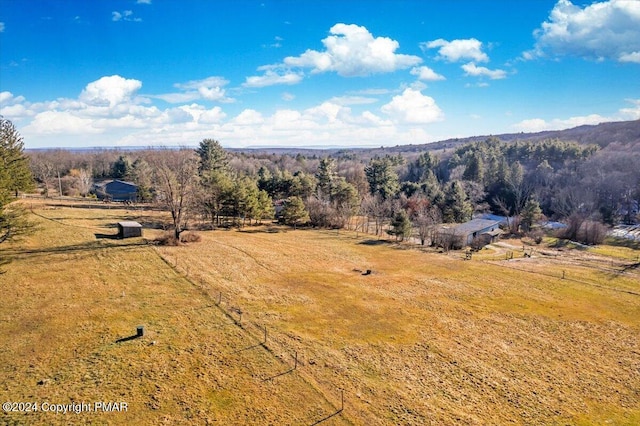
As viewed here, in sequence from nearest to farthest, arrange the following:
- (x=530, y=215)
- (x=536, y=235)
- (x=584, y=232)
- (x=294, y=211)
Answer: (x=584, y=232), (x=536, y=235), (x=294, y=211), (x=530, y=215)

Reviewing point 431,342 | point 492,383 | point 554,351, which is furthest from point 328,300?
point 554,351

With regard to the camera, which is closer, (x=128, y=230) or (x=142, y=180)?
(x=128, y=230)

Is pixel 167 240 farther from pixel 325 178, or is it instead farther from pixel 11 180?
pixel 325 178

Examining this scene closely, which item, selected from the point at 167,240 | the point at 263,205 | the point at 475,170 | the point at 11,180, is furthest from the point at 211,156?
the point at 475,170

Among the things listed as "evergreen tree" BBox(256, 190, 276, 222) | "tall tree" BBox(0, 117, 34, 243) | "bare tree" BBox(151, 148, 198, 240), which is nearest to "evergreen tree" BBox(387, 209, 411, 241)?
"evergreen tree" BBox(256, 190, 276, 222)

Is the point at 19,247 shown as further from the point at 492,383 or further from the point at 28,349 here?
the point at 492,383

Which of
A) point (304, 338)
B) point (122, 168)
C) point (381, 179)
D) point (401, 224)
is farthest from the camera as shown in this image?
point (122, 168)

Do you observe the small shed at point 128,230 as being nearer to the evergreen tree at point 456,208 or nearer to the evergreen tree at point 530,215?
the evergreen tree at point 456,208

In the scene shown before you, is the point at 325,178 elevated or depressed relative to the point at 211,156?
depressed

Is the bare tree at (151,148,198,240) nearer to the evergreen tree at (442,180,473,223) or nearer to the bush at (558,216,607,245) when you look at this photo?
the evergreen tree at (442,180,473,223)
